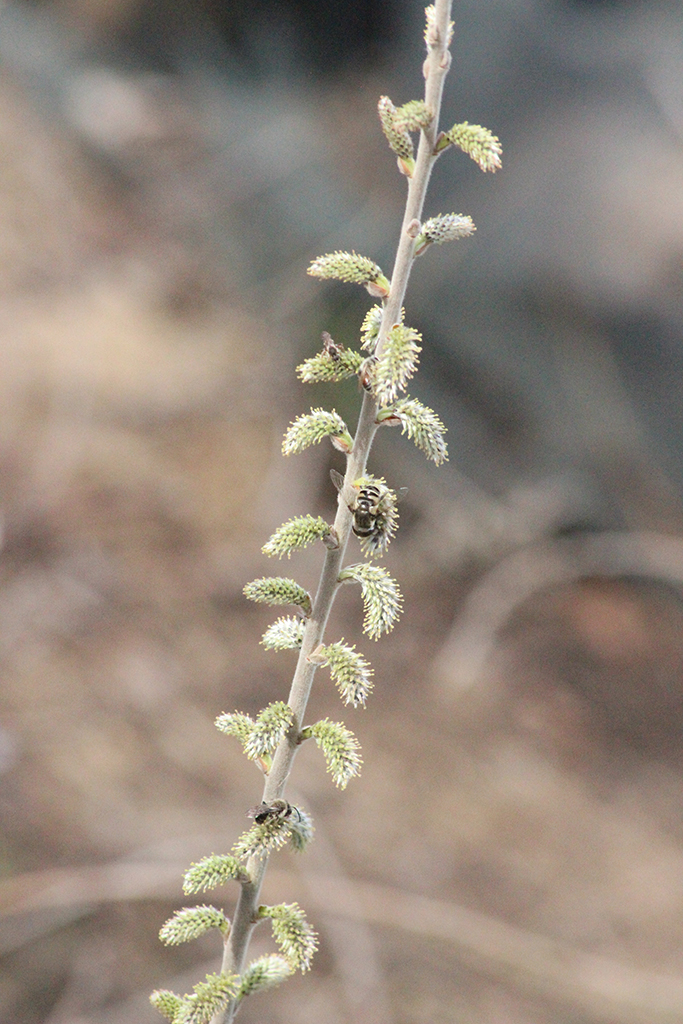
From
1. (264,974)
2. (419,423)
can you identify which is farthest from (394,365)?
(264,974)

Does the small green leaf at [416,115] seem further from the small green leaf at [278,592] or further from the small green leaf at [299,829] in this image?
the small green leaf at [299,829]

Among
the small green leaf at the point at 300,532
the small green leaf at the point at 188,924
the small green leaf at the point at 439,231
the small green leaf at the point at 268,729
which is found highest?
the small green leaf at the point at 439,231

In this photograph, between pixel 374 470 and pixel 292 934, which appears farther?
pixel 374 470

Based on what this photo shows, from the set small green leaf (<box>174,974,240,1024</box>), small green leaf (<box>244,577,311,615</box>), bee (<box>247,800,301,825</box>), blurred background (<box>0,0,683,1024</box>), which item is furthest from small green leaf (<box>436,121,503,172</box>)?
blurred background (<box>0,0,683,1024</box>)

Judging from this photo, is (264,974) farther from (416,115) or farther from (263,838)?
(416,115)

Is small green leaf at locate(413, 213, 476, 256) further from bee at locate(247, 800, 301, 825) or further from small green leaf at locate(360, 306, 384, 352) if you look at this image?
bee at locate(247, 800, 301, 825)

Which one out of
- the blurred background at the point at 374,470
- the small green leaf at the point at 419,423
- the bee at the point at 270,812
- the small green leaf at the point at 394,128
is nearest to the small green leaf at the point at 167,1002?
the bee at the point at 270,812
